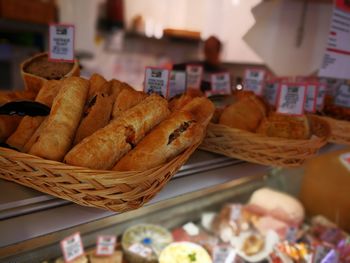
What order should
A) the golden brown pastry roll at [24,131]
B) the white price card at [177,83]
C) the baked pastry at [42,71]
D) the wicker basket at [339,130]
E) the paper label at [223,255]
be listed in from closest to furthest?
the golden brown pastry roll at [24,131] → the baked pastry at [42,71] → the white price card at [177,83] → the wicker basket at [339,130] → the paper label at [223,255]

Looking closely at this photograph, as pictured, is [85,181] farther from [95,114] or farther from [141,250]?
[141,250]

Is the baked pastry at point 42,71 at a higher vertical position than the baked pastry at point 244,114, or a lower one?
higher

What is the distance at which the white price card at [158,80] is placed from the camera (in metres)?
1.24

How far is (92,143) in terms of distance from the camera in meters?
0.82

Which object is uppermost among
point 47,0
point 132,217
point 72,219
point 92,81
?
point 47,0

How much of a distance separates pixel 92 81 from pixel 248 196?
4.68ft

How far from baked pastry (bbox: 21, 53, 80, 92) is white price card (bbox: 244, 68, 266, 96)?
886mm

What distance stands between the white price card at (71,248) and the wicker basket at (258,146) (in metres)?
0.67

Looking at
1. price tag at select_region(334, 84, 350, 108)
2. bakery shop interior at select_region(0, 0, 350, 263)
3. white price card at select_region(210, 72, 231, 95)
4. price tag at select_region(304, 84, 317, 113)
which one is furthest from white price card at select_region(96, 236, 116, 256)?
price tag at select_region(334, 84, 350, 108)

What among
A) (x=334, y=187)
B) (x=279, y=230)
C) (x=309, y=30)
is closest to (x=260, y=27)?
(x=309, y=30)

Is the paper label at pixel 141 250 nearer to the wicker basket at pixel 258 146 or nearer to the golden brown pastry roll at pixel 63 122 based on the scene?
the wicker basket at pixel 258 146

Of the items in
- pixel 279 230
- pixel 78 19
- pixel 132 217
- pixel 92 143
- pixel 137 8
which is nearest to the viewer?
pixel 92 143

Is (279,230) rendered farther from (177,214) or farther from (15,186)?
(15,186)

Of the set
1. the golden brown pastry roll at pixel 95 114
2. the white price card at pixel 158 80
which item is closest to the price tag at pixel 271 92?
the white price card at pixel 158 80
